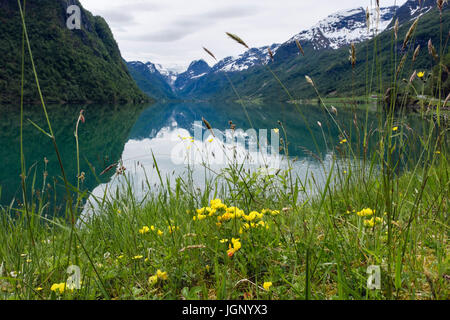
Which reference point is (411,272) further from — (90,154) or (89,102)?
(89,102)

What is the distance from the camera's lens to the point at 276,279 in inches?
58.1

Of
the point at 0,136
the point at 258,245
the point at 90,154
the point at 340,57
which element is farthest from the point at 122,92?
the point at 340,57

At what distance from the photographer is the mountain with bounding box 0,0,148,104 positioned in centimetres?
7769

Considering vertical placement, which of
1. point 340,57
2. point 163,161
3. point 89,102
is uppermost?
point 340,57

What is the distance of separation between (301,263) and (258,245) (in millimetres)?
270

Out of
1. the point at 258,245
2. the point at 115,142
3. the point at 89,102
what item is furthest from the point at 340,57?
the point at 258,245

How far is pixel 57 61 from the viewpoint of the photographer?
9475 centimetres

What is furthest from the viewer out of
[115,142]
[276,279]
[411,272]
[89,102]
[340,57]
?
[340,57]

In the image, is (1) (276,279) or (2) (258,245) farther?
(2) (258,245)

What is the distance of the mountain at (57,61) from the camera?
77688 mm
